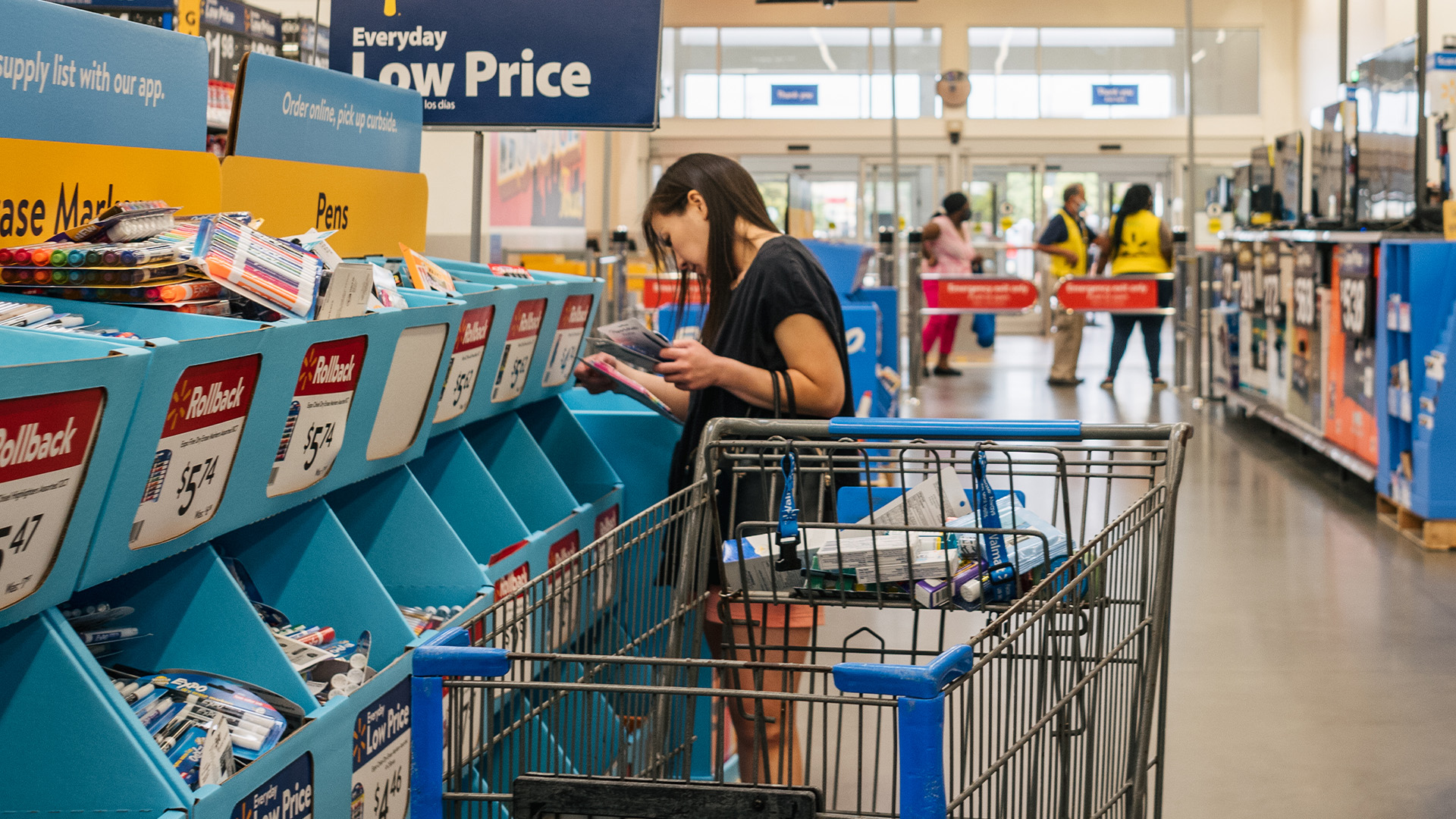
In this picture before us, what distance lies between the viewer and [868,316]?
5.10m

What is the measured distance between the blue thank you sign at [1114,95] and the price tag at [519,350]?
61.6ft

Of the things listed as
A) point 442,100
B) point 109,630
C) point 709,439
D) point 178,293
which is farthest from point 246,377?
point 442,100

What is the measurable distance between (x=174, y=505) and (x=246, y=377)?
18cm

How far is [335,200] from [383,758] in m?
1.14

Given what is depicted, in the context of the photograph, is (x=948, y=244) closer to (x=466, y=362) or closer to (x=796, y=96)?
(x=796, y=96)

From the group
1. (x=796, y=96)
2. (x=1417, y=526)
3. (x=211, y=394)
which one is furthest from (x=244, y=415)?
(x=796, y=96)

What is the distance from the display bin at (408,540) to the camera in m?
2.37

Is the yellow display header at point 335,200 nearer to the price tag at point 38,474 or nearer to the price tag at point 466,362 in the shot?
the price tag at point 466,362

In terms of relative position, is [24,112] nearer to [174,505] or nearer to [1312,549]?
[174,505]

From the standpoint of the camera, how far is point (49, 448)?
1317 millimetres

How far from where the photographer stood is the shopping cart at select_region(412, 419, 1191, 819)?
131 centimetres

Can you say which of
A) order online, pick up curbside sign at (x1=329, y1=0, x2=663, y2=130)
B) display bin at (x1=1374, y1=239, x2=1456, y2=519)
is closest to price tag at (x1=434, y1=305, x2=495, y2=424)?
order online, pick up curbside sign at (x1=329, y1=0, x2=663, y2=130)

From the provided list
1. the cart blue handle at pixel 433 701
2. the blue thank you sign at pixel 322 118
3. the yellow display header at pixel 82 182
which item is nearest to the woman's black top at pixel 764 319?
the blue thank you sign at pixel 322 118

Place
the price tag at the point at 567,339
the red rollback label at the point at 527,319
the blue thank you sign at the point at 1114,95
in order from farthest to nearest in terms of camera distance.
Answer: the blue thank you sign at the point at 1114,95
the price tag at the point at 567,339
the red rollback label at the point at 527,319
